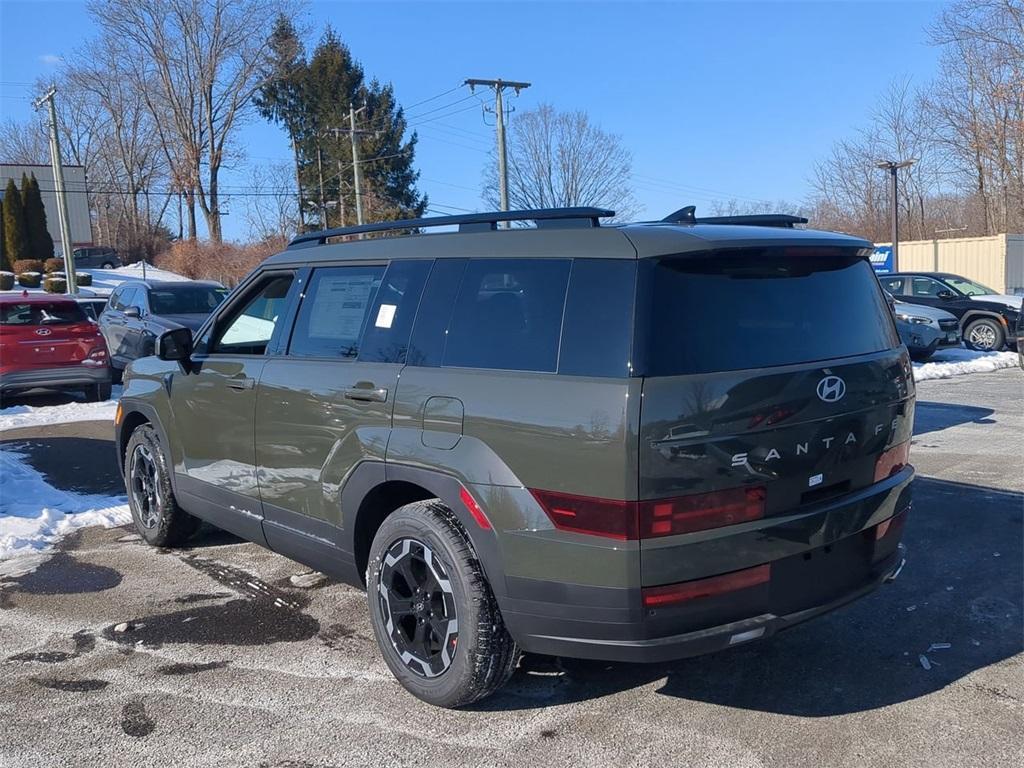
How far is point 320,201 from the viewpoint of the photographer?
170 feet

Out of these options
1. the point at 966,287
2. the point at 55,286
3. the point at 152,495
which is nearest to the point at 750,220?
the point at 152,495

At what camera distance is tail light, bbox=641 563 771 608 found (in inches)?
119

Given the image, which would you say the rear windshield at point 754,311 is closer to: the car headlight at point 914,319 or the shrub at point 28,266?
the car headlight at point 914,319

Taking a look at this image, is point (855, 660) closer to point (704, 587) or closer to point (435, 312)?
point (704, 587)

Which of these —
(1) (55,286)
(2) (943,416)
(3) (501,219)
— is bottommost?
(2) (943,416)

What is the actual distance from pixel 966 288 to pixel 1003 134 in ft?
72.4

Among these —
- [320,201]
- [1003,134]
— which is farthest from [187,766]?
[320,201]

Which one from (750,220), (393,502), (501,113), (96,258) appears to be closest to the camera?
(393,502)

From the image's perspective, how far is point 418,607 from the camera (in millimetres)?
3707

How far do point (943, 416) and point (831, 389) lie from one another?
8266mm

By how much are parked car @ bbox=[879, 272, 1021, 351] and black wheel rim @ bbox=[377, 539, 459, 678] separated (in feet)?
57.9

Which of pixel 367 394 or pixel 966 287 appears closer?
pixel 367 394

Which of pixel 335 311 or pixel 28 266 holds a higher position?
pixel 28 266

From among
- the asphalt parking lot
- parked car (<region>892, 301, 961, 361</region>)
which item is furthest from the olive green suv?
parked car (<region>892, 301, 961, 361</region>)
